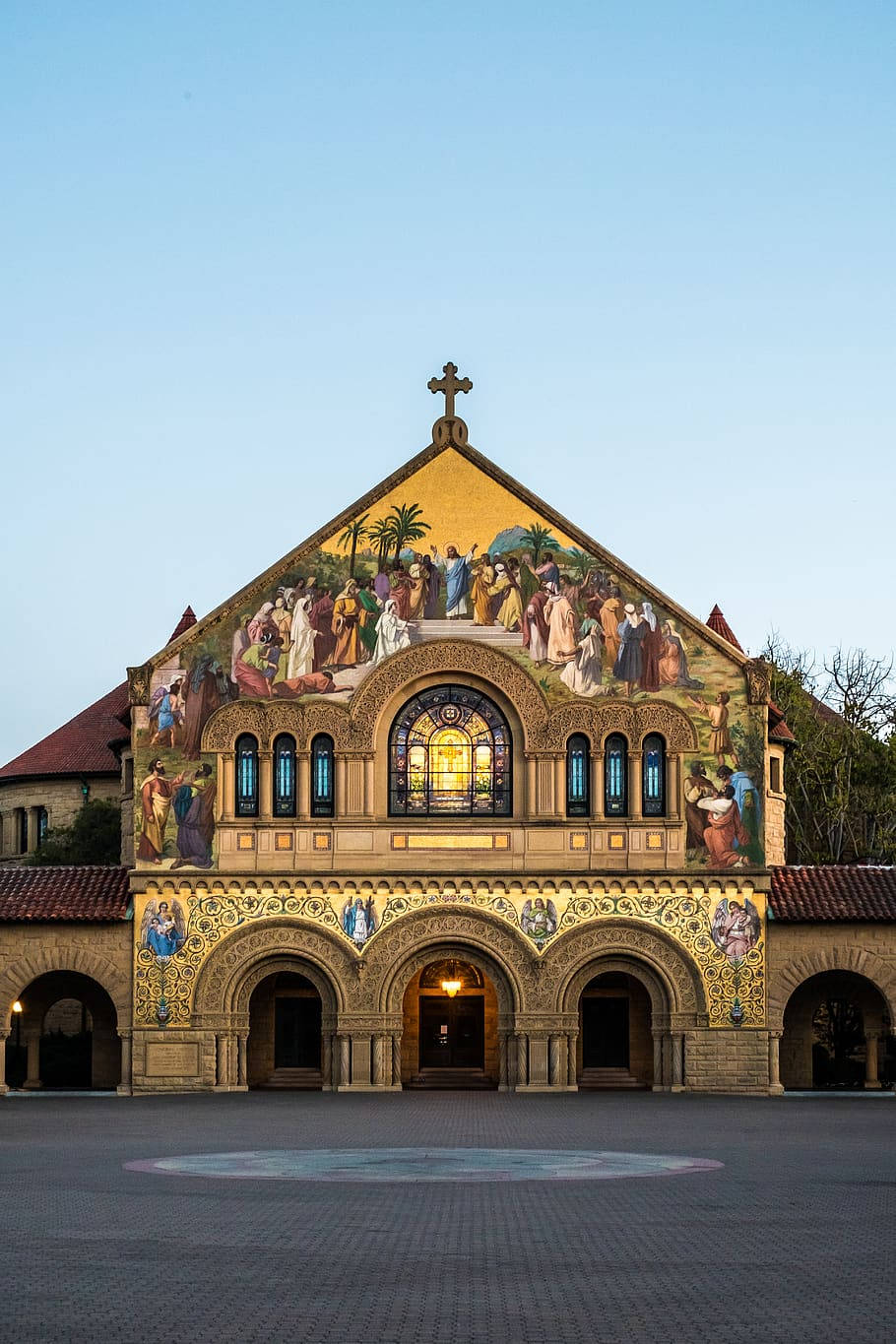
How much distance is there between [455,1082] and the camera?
4675cm

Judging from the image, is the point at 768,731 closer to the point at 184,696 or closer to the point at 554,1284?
the point at 184,696

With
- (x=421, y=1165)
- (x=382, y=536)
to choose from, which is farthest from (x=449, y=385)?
(x=421, y=1165)

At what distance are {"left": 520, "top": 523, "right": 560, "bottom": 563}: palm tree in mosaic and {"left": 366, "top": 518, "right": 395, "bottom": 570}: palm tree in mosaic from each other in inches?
120

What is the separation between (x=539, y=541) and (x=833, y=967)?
11.7 m

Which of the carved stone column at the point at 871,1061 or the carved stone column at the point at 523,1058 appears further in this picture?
the carved stone column at the point at 871,1061

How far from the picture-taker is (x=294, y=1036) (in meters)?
47.5

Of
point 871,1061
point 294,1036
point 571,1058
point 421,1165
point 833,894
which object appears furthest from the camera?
point 294,1036

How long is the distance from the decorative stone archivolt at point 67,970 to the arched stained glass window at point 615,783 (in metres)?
11.7

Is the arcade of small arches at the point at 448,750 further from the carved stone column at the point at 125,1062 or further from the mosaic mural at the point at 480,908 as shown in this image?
the carved stone column at the point at 125,1062

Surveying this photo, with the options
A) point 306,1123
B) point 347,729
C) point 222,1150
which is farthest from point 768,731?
point 222,1150

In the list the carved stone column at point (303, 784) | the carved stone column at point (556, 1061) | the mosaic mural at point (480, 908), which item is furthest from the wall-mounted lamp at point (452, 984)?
the carved stone column at point (303, 784)

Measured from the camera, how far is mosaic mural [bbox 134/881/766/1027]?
44031 millimetres

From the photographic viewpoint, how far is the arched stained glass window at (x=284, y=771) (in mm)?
44719

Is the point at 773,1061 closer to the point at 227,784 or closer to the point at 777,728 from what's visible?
the point at 777,728
